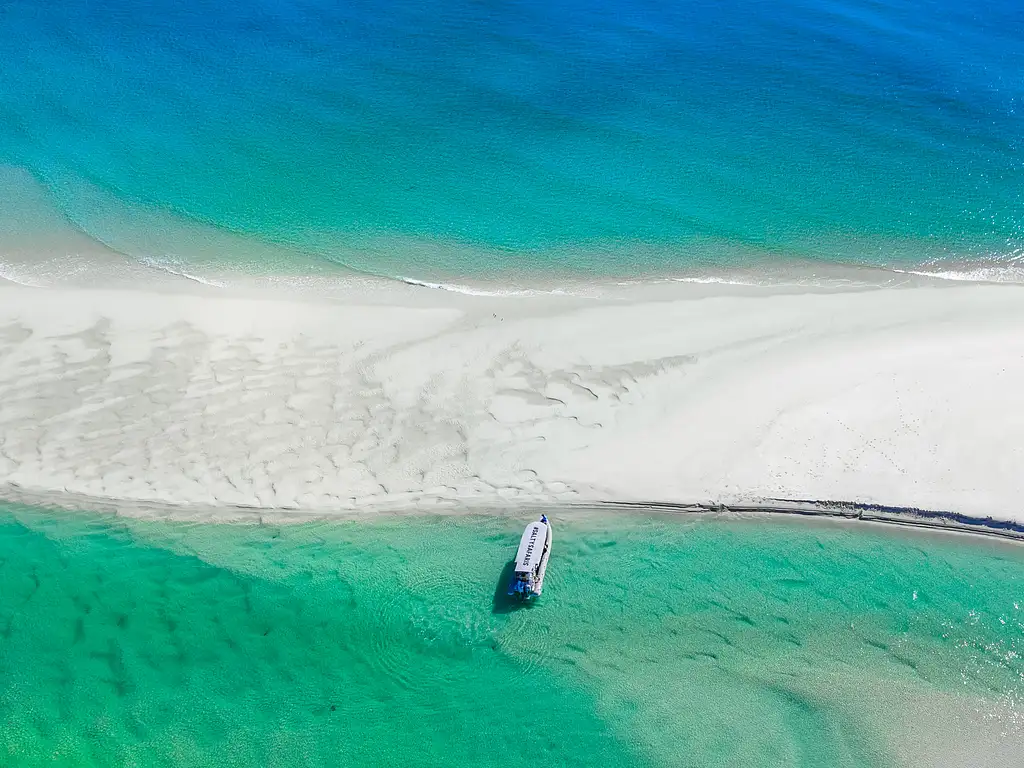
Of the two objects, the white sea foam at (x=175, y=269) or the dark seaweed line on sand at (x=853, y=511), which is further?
the white sea foam at (x=175, y=269)

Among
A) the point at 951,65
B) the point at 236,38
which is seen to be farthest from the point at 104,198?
the point at 951,65

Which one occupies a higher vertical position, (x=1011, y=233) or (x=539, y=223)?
(x=1011, y=233)

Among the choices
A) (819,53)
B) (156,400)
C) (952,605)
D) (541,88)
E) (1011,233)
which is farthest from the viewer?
(819,53)

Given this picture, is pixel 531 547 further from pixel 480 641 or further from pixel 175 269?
pixel 175 269

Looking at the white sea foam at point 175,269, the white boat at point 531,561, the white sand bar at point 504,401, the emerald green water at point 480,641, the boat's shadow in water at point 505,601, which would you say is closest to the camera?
the emerald green water at point 480,641

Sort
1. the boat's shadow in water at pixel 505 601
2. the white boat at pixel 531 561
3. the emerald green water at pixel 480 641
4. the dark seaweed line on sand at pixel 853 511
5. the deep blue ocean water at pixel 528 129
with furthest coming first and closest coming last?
the deep blue ocean water at pixel 528 129, the dark seaweed line on sand at pixel 853 511, the boat's shadow in water at pixel 505 601, the white boat at pixel 531 561, the emerald green water at pixel 480 641

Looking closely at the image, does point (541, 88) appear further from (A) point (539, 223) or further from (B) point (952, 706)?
(B) point (952, 706)

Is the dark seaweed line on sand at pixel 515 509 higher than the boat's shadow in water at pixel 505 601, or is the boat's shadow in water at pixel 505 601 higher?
the dark seaweed line on sand at pixel 515 509

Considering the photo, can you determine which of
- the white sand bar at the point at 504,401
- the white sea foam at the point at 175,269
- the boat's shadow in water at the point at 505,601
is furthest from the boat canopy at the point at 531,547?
the white sea foam at the point at 175,269

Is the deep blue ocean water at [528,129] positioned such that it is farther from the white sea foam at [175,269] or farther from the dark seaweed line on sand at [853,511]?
the dark seaweed line on sand at [853,511]
